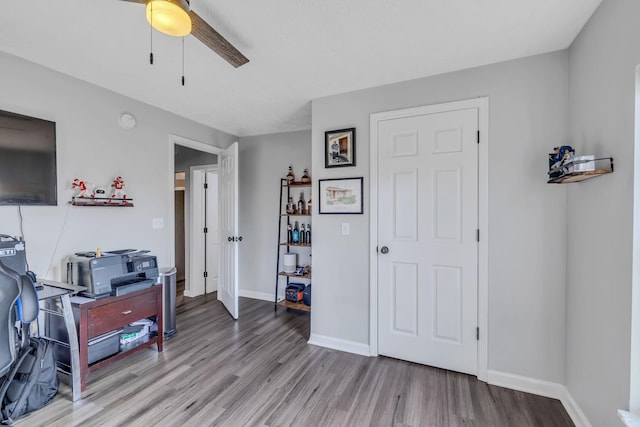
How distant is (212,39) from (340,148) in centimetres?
143

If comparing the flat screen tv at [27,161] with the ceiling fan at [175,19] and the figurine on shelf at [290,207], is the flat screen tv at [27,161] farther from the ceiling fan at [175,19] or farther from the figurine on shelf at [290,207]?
the figurine on shelf at [290,207]

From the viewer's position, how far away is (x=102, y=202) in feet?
8.19

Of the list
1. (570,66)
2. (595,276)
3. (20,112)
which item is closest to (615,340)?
(595,276)

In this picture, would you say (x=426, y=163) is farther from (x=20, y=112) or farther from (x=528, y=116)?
(x=20, y=112)

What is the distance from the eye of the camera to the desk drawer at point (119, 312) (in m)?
2.06

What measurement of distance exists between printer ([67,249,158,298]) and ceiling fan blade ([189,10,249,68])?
5.75 feet

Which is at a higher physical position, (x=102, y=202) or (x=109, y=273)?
(x=102, y=202)

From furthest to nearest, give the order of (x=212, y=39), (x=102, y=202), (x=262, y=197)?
(x=262, y=197) < (x=102, y=202) < (x=212, y=39)

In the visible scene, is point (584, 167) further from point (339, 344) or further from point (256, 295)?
point (256, 295)

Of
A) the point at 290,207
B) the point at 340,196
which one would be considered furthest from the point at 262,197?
the point at 340,196

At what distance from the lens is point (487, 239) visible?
2.16 m

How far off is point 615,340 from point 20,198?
3724 millimetres

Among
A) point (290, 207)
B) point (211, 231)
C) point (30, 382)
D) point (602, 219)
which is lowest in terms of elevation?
point (30, 382)

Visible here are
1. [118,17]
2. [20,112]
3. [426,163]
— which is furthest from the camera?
[426,163]
